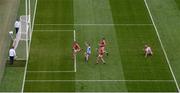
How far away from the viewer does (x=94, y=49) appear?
4197cm

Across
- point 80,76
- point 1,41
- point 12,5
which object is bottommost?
point 80,76

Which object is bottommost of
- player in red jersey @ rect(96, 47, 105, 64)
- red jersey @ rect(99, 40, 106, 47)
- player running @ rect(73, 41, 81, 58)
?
player in red jersey @ rect(96, 47, 105, 64)

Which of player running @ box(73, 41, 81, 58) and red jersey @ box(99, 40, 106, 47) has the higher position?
red jersey @ box(99, 40, 106, 47)

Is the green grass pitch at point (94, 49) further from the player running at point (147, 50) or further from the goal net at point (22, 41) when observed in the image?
the goal net at point (22, 41)

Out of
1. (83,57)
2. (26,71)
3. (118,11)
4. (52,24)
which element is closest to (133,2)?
(118,11)

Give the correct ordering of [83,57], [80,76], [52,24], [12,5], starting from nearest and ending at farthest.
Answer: [80,76], [83,57], [52,24], [12,5]

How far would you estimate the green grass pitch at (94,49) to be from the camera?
121 feet

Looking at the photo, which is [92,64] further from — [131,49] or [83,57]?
[131,49]

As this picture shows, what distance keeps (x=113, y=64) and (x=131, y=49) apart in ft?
9.54

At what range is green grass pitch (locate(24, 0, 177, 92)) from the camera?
36.9 meters

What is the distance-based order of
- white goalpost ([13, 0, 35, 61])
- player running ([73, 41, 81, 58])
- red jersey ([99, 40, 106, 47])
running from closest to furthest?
player running ([73, 41, 81, 58])
red jersey ([99, 40, 106, 47])
white goalpost ([13, 0, 35, 61])

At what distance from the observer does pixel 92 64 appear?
39.8 metres

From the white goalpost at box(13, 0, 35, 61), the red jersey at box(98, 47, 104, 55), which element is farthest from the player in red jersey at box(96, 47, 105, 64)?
the white goalpost at box(13, 0, 35, 61)

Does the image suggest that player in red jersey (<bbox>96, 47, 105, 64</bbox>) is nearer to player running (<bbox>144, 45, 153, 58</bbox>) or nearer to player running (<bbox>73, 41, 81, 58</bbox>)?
player running (<bbox>73, 41, 81, 58</bbox>)
